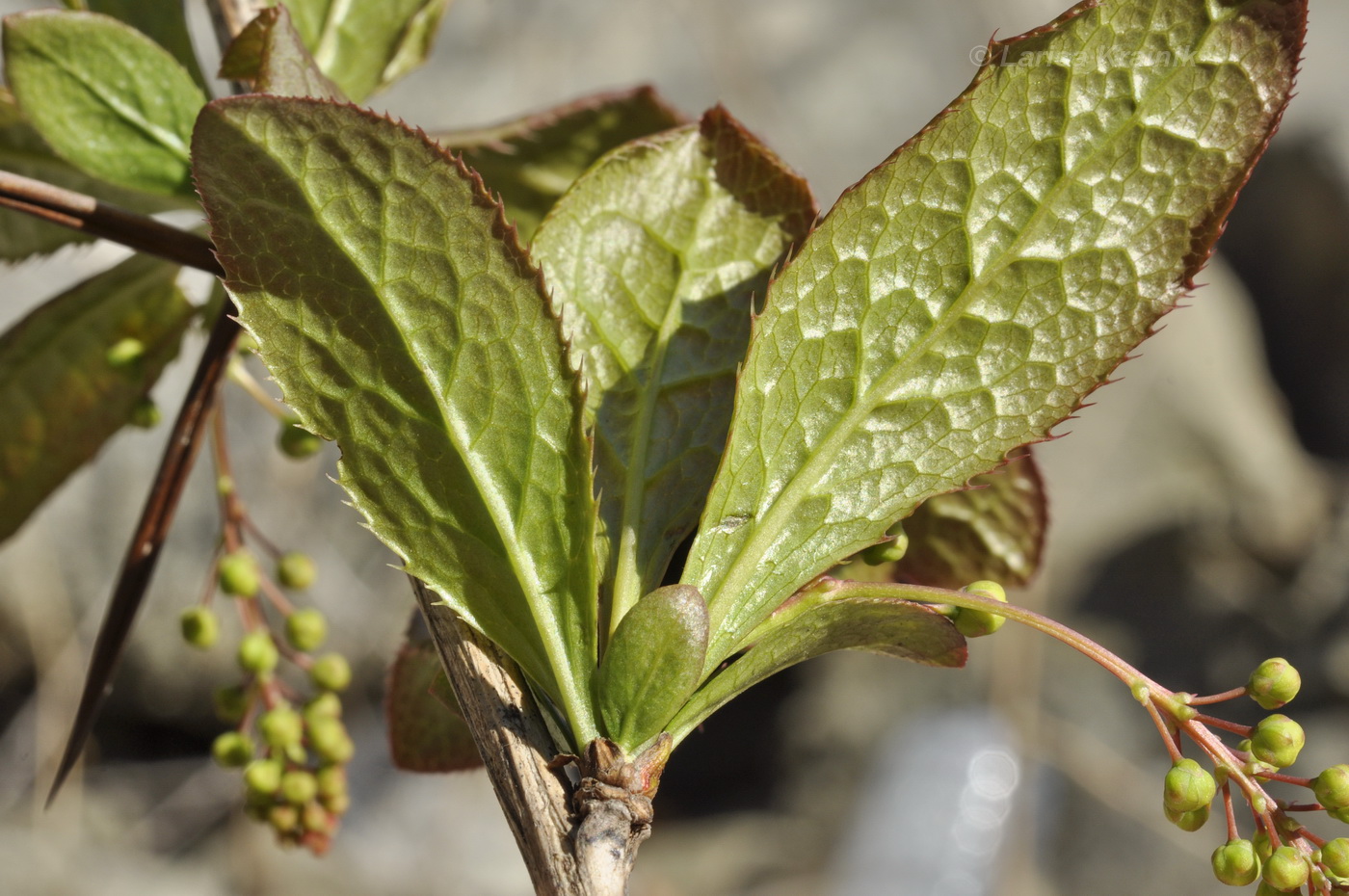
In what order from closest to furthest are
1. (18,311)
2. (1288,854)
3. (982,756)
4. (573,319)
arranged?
(1288,854)
(573,319)
(18,311)
(982,756)

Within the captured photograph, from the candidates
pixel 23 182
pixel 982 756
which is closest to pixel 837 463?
pixel 23 182

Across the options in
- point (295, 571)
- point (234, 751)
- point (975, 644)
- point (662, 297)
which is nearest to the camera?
point (662, 297)

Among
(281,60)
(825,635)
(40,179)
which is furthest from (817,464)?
(40,179)

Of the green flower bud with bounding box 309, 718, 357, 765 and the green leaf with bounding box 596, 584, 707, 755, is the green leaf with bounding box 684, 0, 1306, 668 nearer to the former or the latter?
the green leaf with bounding box 596, 584, 707, 755

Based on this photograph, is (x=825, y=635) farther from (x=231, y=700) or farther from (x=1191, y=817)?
(x=231, y=700)

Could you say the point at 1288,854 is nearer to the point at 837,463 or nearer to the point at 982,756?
the point at 837,463

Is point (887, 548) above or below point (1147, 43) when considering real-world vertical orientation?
below

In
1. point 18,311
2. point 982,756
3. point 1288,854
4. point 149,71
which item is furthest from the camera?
point 982,756
